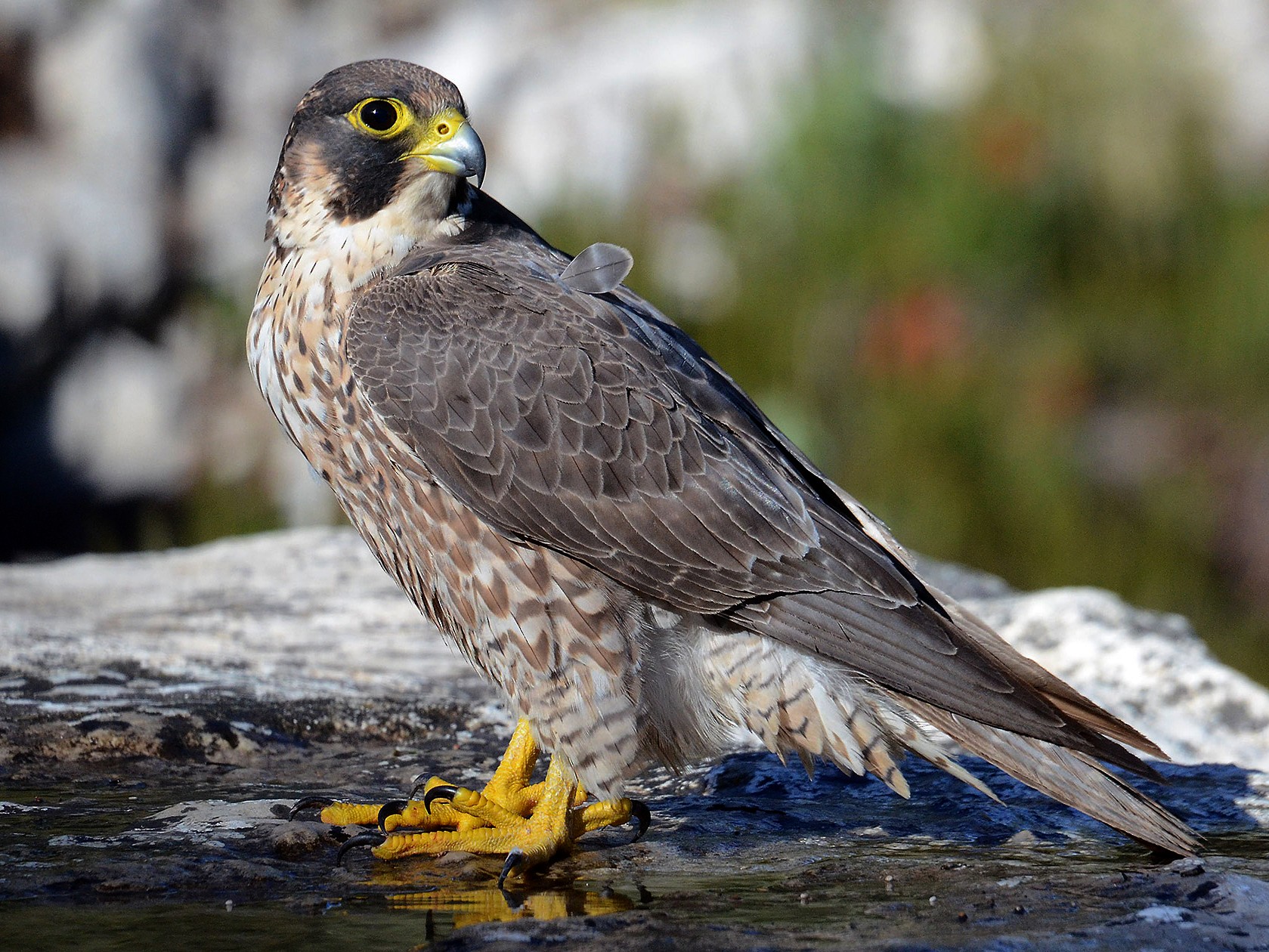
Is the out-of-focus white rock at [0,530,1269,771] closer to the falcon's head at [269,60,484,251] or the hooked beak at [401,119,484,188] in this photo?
the falcon's head at [269,60,484,251]

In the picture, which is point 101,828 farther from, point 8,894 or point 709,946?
point 709,946

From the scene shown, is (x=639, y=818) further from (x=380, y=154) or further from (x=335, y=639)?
(x=380, y=154)

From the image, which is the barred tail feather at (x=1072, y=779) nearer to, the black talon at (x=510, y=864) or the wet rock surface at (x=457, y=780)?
the wet rock surface at (x=457, y=780)

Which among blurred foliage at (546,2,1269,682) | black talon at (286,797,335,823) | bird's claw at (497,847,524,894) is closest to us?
bird's claw at (497,847,524,894)

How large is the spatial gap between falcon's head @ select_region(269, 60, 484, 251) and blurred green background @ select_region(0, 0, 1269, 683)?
12.9 feet

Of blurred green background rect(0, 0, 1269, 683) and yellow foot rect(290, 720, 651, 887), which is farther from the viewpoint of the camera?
blurred green background rect(0, 0, 1269, 683)

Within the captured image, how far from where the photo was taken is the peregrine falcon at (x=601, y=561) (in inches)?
115

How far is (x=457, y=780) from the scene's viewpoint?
3227 millimetres

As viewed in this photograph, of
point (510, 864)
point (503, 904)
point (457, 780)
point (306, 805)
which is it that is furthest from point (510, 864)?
point (457, 780)

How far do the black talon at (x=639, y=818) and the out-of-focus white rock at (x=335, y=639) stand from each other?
2.66 ft

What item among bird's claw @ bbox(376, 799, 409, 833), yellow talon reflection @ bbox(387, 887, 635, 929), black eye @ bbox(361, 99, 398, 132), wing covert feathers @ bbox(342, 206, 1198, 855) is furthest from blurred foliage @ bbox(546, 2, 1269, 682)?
yellow talon reflection @ bbox(387, 887, 635, 929)

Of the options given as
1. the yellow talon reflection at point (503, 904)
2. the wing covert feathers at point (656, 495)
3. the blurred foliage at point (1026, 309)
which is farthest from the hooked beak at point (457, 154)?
the blurred foliage at point (1026, 309)

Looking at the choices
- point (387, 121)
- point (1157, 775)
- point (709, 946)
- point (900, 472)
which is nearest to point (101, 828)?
point (709, 946)

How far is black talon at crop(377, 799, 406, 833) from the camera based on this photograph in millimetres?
2836
